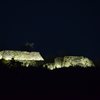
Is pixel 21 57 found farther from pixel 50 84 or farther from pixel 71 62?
pixel 50 84

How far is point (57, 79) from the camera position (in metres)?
16.1

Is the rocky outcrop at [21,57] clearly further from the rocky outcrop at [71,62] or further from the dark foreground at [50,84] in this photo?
the dark foreground at [50,84]

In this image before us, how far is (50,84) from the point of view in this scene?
1487 cm

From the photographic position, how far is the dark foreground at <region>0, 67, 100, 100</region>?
12.9 metres

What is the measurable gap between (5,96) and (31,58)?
11.6 meters

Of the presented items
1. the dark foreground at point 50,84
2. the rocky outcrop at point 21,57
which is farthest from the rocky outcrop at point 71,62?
the dark foreground at point 50,84

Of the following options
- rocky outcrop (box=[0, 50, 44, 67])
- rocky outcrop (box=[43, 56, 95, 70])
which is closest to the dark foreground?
rocky outcrop (box=[43, 56, 95, 70])

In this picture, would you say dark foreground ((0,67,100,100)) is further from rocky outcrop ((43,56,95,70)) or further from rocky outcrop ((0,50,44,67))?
rocky outcrop ((0,50,44,67))

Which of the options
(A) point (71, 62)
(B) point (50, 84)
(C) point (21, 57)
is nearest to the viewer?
(B) point (50, 84)

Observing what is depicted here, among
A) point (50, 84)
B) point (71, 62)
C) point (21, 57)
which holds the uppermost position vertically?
point (21, 57)

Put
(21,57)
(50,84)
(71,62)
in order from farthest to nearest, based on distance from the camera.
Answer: (21,57), (71,62), (50,84)

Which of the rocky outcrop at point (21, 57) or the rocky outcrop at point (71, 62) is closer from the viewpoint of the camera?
the rocky outcrop at point (71, 62)

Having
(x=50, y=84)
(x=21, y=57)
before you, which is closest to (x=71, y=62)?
(x=21, y=57)

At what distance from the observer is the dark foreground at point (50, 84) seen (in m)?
12.9
